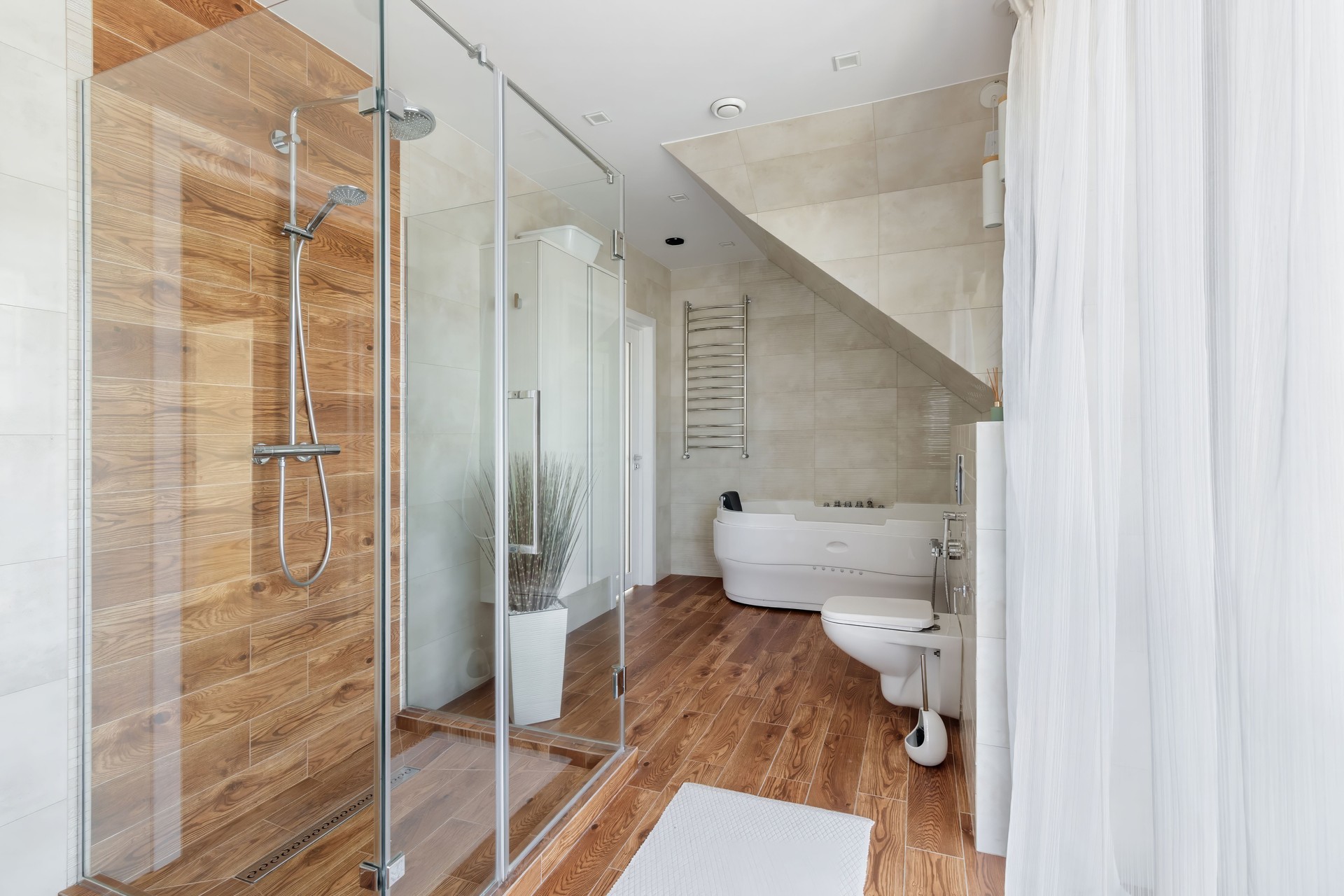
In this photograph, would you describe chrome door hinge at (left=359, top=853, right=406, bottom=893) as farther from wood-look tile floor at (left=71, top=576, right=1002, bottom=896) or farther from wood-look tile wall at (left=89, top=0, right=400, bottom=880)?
wood-look tile wall at (left=89, top=0, right=400, bottom=880)

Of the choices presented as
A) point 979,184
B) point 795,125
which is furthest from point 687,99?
point 979,184

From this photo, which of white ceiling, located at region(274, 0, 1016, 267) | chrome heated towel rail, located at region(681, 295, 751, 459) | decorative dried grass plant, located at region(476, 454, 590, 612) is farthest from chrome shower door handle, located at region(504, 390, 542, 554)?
chrome heated towel rail, located at region(681, 295, 751, 459)

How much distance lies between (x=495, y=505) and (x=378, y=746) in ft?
1.89

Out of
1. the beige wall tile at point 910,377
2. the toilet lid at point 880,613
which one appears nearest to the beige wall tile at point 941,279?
the toilet lid at point 880,613

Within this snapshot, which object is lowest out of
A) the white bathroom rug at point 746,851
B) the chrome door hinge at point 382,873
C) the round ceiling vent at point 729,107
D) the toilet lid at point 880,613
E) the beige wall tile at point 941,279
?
the white bathroom rug at point 746,851

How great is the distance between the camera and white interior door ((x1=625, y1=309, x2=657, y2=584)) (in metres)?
4.88

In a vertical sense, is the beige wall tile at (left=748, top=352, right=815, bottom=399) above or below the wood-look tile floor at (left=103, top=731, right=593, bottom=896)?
above

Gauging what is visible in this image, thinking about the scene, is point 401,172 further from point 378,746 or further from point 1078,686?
point 1078,686

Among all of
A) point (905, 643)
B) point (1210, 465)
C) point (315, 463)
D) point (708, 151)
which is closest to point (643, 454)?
point (708, 151)

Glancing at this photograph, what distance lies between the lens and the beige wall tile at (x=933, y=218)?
281cm

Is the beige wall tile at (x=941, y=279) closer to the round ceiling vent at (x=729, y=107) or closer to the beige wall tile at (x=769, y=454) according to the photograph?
the round ceiling vent at (x=729, y=107)

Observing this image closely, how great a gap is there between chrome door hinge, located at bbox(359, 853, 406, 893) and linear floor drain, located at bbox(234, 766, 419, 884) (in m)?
0.19

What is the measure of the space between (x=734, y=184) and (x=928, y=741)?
2.56 m

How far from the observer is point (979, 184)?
2797 mm
